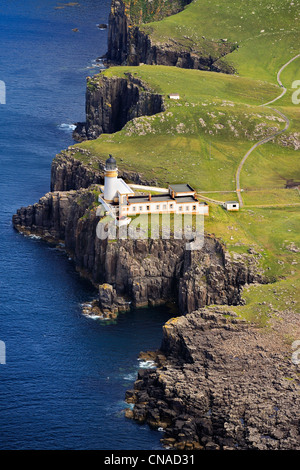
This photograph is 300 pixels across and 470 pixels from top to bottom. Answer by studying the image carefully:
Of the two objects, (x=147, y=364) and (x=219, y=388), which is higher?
(x=147, y=364)

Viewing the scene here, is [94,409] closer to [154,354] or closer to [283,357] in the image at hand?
[154,354]

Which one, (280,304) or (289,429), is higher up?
(280,304)

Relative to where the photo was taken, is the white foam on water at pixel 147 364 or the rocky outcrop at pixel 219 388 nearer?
the rocky outcrop at pixel 219 388

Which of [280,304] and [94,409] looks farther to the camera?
[280,304]

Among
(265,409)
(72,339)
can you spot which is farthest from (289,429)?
(72,339)

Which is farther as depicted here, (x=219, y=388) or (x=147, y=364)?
(x=147, y=364)

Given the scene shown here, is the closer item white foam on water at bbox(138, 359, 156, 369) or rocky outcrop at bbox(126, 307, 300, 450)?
rocky outcrop at bbox(126, 307, 300, 450)

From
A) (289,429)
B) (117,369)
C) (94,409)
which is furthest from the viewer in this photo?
(117,369)

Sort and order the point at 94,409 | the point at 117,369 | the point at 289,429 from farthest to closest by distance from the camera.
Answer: the point at 117,369 < the point at 94,409 < the point at 289,429
